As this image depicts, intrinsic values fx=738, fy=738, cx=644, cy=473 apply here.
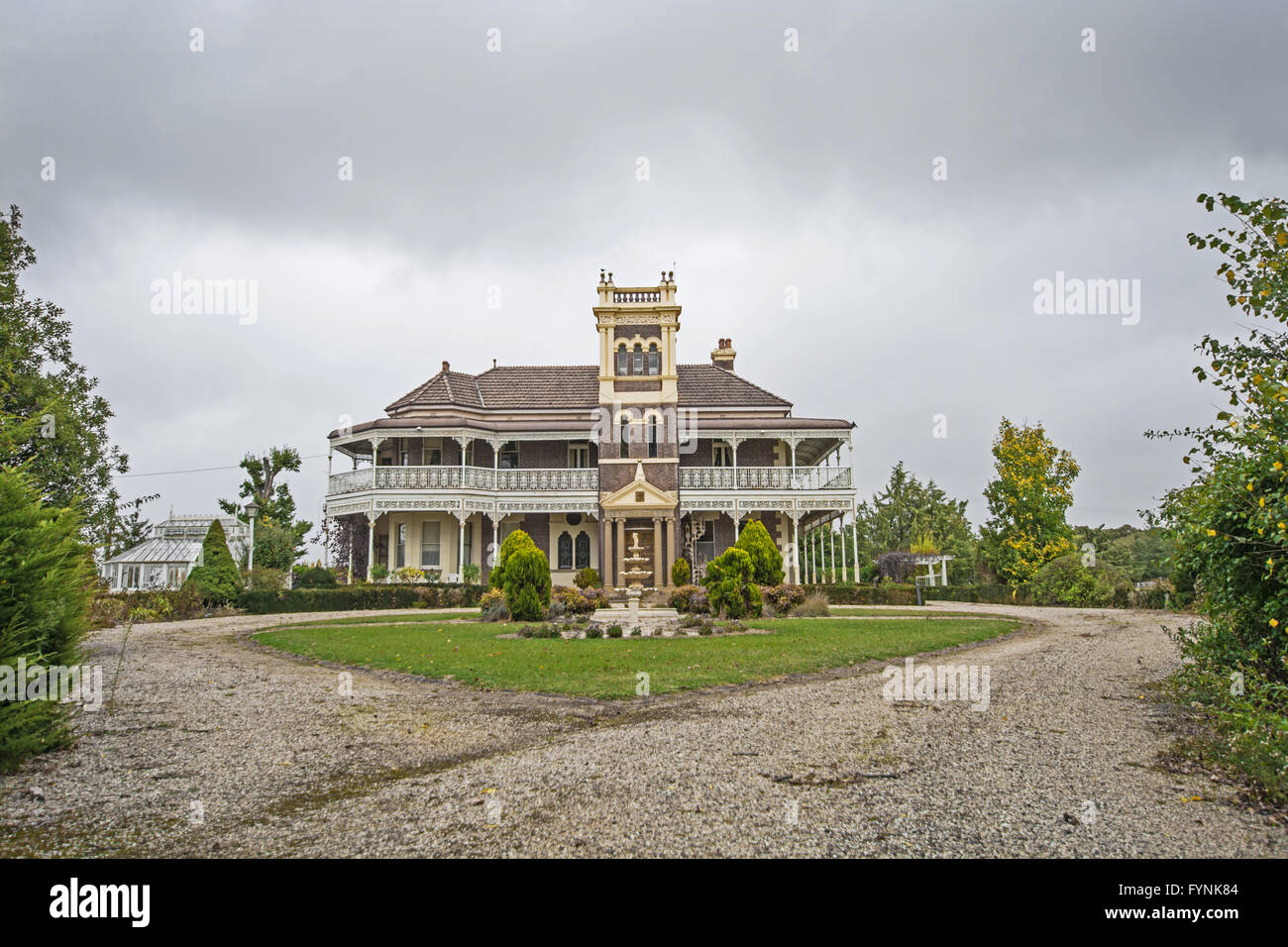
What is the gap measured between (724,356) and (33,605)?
1315 inches

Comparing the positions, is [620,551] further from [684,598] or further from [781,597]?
[781,597]

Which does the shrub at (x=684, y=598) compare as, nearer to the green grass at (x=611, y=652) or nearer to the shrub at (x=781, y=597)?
the shrub at (x=781, y=597)

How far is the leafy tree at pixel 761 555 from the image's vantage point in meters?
18.5

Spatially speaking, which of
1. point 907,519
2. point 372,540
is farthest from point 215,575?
point 907,519

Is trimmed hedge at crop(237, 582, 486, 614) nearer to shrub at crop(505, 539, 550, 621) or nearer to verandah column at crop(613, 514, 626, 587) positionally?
verandah column at crop(613, 514, 626, 587)

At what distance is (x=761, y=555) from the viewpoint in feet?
61.1

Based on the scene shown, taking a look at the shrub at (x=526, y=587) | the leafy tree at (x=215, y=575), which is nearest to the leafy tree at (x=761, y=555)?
the shrub at (x=526, y=587)

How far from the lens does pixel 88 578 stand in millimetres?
6797

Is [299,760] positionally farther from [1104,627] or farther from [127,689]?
[1104,627]

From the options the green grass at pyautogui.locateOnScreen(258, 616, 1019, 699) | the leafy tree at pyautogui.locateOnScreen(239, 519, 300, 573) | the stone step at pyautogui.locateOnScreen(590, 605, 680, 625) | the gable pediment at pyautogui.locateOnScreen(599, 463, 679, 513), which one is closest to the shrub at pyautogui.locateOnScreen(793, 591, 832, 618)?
the green grass at pyautogui.locateOnScreen(258, 616, 1019, 699)

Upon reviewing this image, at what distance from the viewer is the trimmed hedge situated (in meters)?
23.2

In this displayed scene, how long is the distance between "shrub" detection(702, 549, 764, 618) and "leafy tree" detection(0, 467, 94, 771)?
13264 millimetres

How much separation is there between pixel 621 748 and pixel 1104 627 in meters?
15.4
